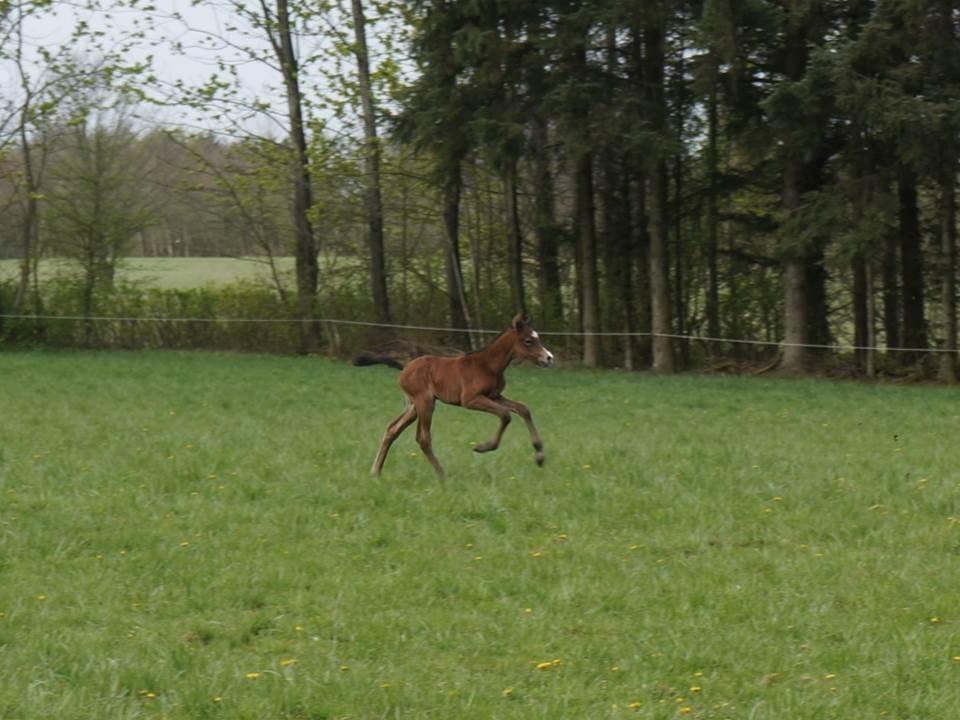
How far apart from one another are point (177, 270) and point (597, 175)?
13.2m

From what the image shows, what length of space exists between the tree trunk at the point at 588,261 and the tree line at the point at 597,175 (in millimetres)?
59

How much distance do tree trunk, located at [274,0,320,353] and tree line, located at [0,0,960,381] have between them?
7 cm

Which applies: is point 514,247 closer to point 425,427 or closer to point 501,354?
point 501,354

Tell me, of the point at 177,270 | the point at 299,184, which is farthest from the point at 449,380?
the point at 177,270

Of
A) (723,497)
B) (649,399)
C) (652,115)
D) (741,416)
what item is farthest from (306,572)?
(652,115)

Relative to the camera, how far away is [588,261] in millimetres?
28719

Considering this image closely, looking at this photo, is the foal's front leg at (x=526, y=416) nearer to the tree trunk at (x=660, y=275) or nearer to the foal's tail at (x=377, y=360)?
the foal's tail at (x=377, y=360)

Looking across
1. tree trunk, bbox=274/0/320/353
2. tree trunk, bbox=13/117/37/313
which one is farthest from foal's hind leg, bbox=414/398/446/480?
tree trunk, bbox=13/117/37/313

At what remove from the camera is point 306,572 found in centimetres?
805

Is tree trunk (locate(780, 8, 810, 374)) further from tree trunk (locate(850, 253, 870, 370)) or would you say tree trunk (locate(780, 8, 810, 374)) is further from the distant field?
the distant field

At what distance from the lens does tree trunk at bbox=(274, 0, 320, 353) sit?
108ft

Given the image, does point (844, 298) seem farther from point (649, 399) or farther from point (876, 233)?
point (649, 399)

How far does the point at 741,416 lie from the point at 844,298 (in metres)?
12.8

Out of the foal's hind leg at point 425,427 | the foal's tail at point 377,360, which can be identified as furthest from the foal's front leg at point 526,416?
the foal's tail at point 377,360
